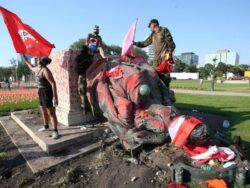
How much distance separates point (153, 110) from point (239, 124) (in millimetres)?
3668

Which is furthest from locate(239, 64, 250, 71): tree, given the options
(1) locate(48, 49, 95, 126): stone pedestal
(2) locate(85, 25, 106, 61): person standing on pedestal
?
(1) locate(48, 49, 95, 126): stone pedestal

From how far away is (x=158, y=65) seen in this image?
5855 millimetres

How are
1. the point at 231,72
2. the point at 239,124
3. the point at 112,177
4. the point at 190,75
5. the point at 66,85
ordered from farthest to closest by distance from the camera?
1. the point at 231,72
2. the point at 190,75
3. the point at 239,124
4. the point at 66,85
5. the point at 112,177

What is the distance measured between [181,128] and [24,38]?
4082mm

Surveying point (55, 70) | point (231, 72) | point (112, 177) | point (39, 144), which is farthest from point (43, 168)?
point (231, 72)

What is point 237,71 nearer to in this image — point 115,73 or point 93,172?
point 115,73

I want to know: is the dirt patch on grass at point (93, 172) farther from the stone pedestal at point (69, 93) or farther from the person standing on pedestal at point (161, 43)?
the person standing on pedestal at point (161, 43)

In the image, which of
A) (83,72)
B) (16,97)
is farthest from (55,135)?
(16,97)

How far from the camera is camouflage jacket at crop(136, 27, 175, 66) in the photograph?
18.2 ft

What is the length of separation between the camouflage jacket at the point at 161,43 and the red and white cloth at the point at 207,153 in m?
2.85

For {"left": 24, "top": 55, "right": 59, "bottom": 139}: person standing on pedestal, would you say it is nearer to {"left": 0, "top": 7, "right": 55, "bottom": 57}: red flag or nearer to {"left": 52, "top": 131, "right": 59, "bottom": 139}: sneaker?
{"left": 52, "top": 131, "right": 59, "bottom": 139}: sneaker

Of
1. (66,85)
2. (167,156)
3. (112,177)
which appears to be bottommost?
(112,177)

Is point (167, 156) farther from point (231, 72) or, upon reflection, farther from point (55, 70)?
point (231, 72)

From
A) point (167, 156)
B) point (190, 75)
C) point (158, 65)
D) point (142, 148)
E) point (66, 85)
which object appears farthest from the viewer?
point (190, 75)
